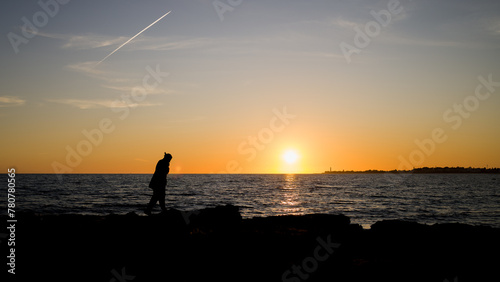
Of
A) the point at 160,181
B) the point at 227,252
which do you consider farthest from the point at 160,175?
the point at 227,252

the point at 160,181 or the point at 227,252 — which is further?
the point at 160,181

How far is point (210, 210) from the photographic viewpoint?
14.1 meters

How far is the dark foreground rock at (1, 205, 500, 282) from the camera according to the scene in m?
7.94

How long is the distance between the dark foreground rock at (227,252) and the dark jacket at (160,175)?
1.26 meters

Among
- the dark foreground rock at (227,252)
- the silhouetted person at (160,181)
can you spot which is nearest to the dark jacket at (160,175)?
the silhouetted person at (160,181)

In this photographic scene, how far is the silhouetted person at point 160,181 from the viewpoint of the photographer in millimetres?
12750

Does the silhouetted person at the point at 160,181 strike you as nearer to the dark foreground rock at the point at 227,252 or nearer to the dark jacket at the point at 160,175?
→ the dark jacket at the point at 160,175

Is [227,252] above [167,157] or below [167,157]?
below

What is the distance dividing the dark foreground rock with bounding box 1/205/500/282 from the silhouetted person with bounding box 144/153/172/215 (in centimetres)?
84

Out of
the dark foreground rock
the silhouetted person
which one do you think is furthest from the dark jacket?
the dark foreground rock

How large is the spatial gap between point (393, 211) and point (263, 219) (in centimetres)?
2601

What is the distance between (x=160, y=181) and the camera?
12.8 meters

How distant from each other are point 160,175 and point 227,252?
488 cm

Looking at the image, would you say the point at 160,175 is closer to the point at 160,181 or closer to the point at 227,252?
the point at 160,181
